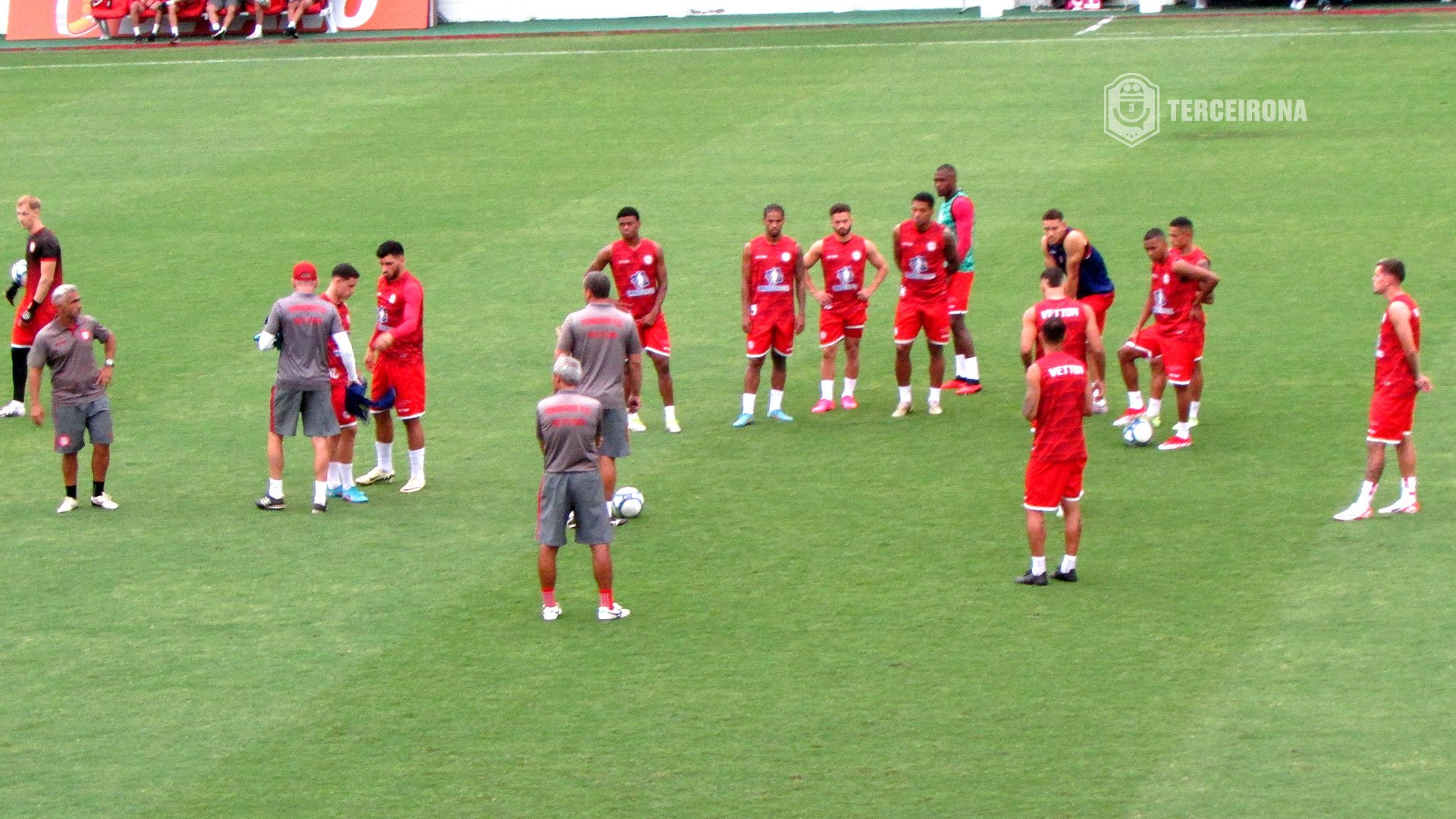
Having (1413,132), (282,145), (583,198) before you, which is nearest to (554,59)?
(282,145)

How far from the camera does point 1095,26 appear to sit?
3462 cm

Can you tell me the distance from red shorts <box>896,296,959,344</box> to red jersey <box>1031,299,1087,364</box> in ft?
9.72

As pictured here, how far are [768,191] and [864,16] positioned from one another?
41.1 feet

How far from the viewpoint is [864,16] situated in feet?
123

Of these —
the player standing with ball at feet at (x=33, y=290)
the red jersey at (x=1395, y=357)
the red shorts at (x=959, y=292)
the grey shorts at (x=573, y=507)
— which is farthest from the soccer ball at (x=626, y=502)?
the player standing with ball at feet at (x=33, y=290)

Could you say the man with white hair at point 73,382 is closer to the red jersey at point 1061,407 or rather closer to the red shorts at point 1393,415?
the red jersey at point 1061,407

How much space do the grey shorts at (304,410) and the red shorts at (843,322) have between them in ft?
17.0

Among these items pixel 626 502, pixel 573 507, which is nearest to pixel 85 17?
pixel 626 502

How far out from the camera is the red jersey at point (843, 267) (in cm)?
1798

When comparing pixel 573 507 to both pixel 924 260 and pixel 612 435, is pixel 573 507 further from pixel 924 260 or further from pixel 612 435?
pixel 924 260

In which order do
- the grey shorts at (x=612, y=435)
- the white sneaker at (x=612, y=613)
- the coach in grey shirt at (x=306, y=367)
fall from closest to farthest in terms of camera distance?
the white sneaker at (x=612, y=613), the grey shorts at (x=612, y=435), the coach in grey shirt at (x=306, y=367)

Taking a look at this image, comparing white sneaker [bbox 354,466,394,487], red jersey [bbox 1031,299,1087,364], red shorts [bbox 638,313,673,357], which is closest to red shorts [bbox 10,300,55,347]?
white sneaker [bbox 354,466,394,487]

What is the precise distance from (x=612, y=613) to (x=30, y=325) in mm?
9038

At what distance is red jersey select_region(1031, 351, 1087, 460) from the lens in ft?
42.1
